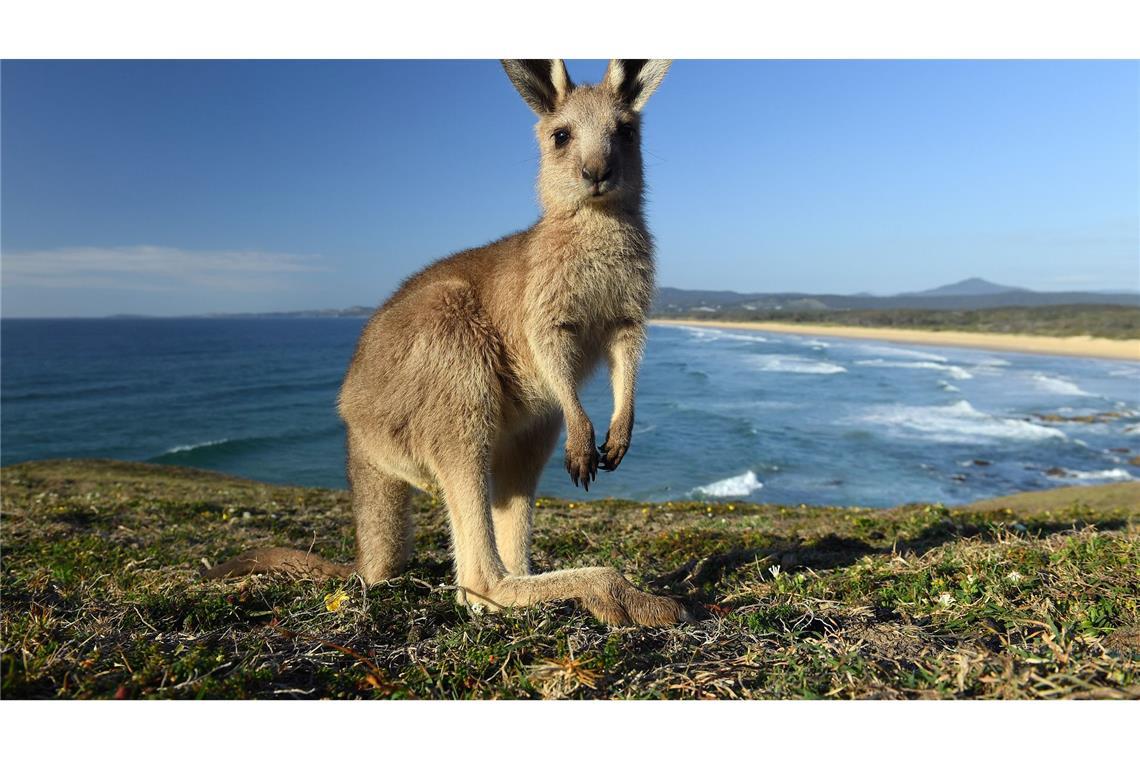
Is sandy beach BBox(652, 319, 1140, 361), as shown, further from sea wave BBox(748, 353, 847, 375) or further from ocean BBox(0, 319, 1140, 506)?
sea wave BBox(748, 353, 847, 375)

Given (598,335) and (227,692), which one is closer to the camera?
(227,692)

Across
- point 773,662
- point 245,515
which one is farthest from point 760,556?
point 245,515

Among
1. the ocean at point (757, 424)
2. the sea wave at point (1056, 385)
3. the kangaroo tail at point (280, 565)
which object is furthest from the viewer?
the sea wave at point (1056, 385)

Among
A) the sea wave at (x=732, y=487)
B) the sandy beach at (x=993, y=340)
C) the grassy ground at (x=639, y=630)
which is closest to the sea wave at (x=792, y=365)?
the sandy beach at (x=993, y=340)

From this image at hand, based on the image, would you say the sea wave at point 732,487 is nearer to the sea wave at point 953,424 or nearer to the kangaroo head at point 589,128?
the sea wave at point 953,424

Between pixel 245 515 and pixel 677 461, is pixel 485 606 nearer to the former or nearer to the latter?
pixel 245 515

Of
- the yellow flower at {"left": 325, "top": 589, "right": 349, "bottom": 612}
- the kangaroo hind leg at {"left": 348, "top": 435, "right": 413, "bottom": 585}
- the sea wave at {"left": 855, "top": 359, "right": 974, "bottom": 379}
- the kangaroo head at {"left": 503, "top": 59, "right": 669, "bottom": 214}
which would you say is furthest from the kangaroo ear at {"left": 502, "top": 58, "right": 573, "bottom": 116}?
the sea wave at {"left": 855, "top": 359, "right": 974, "bottom": 379}
